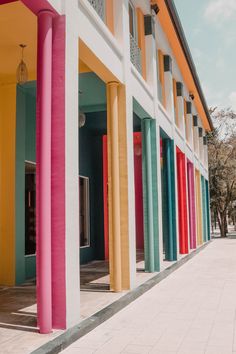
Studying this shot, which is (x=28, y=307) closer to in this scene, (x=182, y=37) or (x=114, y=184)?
(x=114, y=184)

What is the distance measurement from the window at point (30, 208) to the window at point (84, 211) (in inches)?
141

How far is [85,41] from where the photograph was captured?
6.20 meters

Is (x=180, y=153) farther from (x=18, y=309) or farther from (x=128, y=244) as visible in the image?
(x=18, y=309)

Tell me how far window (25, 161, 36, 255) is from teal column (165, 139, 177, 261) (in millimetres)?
4544

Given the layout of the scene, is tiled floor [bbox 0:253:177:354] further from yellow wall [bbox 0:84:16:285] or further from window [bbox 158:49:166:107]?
window [bbox 158:49:166:107]

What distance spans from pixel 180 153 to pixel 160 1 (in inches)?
252

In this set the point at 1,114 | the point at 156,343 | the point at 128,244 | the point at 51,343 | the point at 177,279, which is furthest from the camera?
the point at 177,279

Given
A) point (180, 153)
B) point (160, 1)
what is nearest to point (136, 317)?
point (160, 1)

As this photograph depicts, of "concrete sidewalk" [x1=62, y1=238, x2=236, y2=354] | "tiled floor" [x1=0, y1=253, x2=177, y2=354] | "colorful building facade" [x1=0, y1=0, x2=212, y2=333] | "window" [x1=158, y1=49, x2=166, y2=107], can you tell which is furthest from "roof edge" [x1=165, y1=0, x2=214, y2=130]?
"concrete sidewalk" [x1=62, y1=238, x2=236, y2=354]

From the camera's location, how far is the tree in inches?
1131

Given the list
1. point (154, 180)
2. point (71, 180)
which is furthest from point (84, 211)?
point (71, 180)

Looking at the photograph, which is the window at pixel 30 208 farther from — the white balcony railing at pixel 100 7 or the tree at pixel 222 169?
the tree at pixel 222 169

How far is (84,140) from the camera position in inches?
541

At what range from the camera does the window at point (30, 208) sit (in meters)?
9.66
